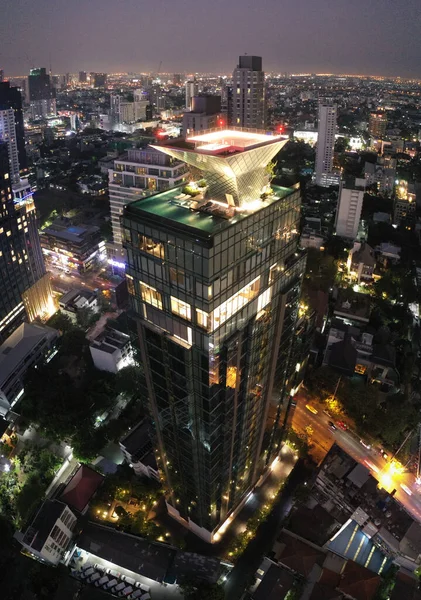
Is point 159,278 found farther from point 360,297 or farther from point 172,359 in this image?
point 360,297

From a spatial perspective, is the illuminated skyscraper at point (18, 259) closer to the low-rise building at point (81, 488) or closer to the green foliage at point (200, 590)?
the low-rise building at point (81, 488)

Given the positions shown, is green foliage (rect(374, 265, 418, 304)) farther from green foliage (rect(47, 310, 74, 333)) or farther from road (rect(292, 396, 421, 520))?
green foliage (rect(47, 310, 74, 333))

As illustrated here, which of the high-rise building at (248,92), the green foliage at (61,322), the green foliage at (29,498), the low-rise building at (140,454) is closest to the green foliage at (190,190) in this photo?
the low-rise building at (140,454)

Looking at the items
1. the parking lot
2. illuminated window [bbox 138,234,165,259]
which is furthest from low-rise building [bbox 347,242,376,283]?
illuminated window [bbox 138,234,165,259]

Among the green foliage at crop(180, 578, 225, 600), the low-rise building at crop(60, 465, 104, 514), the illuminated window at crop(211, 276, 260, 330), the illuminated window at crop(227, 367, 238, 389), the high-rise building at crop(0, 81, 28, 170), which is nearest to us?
the illuminated window at crop(211, 276, 260, 330)

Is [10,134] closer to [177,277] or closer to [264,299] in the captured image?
[264,299]

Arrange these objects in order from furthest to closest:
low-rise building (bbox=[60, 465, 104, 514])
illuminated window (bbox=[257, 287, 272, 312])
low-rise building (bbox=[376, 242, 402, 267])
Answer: low-rise building (bbox=[376, 242, 402, 267]) → low-rise building (bbox=[60, 465, 104, 514]) → illuminated window (bbox=[257, 287, 272, 312])
